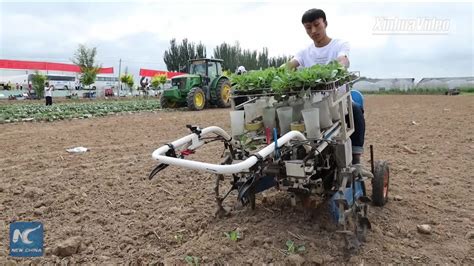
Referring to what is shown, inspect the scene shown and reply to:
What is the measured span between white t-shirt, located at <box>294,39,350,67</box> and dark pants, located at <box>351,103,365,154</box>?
1.41 ft

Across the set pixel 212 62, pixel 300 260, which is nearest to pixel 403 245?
pixel 300 260

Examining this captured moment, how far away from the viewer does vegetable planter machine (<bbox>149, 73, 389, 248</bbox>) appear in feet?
7.89

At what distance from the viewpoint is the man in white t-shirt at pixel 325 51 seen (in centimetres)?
A: 310

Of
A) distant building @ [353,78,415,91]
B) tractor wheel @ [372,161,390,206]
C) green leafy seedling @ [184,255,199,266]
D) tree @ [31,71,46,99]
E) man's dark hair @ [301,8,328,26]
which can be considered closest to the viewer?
green leafy seedling @ [184,255,199,266]

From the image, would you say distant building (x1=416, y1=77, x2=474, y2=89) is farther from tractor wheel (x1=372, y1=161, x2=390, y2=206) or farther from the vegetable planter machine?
the vegetable planter machine

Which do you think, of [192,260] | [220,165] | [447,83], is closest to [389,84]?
[447,83]

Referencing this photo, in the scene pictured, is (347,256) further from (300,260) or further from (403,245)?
(403,245)

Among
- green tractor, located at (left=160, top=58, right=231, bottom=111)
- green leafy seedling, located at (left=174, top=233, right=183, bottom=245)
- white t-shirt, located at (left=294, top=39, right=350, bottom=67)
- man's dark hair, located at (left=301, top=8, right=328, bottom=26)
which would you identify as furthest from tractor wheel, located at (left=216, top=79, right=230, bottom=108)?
green leafy seedling, located at (left=174, top=233, right=183, bottom=245)

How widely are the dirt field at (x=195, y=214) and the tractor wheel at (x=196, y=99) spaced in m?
8.78

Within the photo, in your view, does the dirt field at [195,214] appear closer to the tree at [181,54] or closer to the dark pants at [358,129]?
the dark pants at [358,129]

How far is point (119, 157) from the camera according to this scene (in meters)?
5.61

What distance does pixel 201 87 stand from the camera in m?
15.6

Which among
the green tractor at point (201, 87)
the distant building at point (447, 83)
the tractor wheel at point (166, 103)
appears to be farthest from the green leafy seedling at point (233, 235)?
the distant building at point (447, 83)

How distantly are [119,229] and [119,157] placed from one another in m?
2.62
